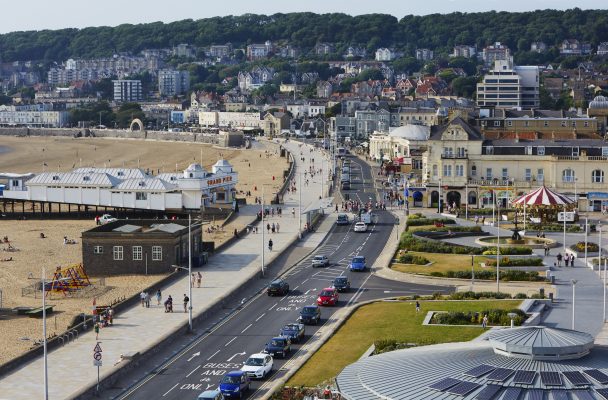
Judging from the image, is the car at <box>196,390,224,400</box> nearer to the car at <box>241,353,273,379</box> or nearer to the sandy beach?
the car at <box>241,353,273,379</box>

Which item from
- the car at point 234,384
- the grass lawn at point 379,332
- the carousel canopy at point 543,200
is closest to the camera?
the car at point 234,384

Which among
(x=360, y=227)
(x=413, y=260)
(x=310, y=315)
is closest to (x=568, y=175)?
(x=360, y=227)

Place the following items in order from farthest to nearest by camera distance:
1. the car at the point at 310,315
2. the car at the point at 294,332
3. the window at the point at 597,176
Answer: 1. the window at the point at 597,176
2. the car at the point at 310,315
3. the car at the point at 294,332

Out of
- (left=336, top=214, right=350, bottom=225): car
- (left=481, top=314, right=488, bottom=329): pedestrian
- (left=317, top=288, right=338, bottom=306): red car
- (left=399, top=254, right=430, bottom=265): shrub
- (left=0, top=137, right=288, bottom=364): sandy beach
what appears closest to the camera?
(left=481, top=314, right=488, bottom=329): pedestrian

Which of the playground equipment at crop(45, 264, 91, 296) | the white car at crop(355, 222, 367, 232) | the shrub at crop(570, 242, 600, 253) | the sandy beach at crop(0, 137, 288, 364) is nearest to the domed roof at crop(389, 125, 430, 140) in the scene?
the sandy beach at crop(0, 137, 288, 364)

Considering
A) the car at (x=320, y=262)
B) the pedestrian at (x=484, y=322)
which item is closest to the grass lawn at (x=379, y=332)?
the pedestrian at (x=484, y=322)

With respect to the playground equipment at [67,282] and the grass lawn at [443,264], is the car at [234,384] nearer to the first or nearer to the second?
the playground equipment at [67,282]
